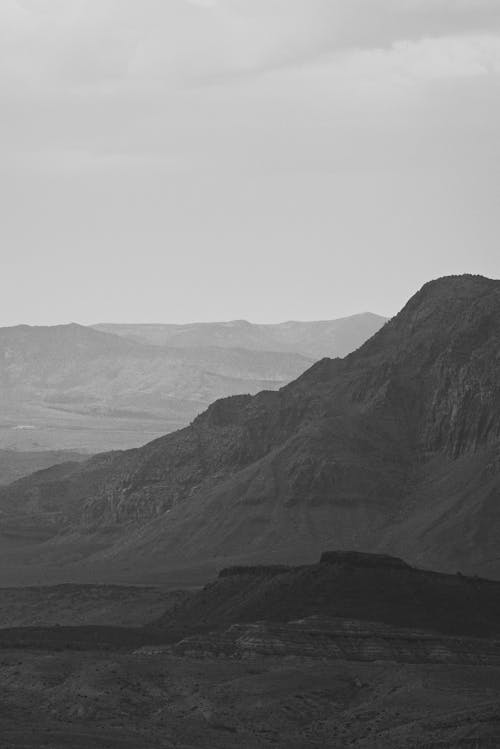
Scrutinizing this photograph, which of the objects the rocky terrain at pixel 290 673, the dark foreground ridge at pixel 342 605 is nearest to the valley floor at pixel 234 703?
the rocky terrain at pixel 290 673

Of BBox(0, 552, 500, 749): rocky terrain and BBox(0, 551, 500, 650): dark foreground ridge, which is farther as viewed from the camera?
BBox(0, 551, 500, 650): dark foreground ridge

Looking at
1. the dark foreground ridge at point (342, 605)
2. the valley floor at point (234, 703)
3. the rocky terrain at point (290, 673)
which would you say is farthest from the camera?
the dark foreground ridge at point (342, 605)

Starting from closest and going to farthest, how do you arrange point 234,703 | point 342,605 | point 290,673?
point 234,703
point 290,673
point 342,605

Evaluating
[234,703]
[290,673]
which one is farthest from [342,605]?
[234,703]

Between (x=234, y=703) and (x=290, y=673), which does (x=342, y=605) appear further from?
(x=234, y=703)

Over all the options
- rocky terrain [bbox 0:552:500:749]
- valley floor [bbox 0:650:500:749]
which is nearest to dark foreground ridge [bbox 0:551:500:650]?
rocky terrain [bbox 0:552:500:749]

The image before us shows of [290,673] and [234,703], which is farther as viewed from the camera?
[290,673]

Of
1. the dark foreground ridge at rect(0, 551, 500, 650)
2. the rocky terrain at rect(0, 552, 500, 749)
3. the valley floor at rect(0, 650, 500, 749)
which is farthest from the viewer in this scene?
the dark foreground ridge at rect(0, 551, 500, 650)

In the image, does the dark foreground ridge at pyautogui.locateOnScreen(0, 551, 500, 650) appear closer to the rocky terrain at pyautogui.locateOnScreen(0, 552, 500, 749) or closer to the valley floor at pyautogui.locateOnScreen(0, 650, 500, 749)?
the rocky terrain at pyautogui.locateOnScreen(0, 552, 500, 749)

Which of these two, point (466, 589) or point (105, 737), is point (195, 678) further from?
point (466, 589)

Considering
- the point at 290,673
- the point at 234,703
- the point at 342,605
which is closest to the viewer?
the point at 234,703

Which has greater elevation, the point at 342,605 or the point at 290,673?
the point at 342,605

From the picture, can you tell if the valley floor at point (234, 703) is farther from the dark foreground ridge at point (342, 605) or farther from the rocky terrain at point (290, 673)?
the dark foreground ridge at point (342, 605)

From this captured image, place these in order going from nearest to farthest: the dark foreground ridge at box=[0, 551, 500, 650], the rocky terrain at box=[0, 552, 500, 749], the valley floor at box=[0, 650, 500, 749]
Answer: the valley floor at box=[0, 650, 500, 749]
the rocky terrain at box=[0, 552, 500, 749]
the dark foreground ridge at box=[0, 551, 500, 650]
